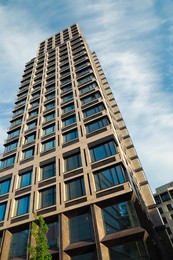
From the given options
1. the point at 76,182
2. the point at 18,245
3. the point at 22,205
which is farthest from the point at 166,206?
the point at 18,245

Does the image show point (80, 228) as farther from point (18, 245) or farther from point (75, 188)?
point (18, 245)

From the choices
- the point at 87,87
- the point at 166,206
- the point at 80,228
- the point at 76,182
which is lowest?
the point at 80,228

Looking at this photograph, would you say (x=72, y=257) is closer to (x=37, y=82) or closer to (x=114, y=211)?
(x=114, y=211)

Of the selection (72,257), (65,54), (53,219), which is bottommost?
(72,257)

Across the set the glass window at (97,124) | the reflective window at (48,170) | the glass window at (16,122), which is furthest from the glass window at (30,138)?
the glass window at (97,124)

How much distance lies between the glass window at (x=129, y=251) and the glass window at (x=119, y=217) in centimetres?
125

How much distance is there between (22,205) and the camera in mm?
22234

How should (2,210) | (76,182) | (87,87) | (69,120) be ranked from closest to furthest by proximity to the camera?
(76,182)
(2,210)
(69,120)
(87,87)

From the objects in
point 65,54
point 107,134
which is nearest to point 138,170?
point 107,134

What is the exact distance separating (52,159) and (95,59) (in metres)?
35.1

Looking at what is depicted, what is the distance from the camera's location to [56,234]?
18.7 meters

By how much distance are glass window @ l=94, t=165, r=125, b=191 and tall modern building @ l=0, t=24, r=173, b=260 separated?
0.31 feet

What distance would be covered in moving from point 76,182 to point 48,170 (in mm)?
4652

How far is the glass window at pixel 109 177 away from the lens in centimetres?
1941
